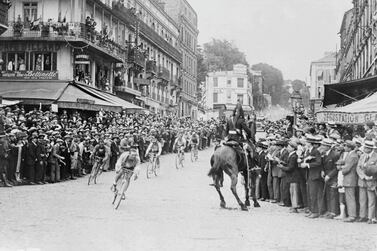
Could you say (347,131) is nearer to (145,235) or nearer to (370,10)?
(370,10)

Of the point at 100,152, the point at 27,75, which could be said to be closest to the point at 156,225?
the point at 100,152

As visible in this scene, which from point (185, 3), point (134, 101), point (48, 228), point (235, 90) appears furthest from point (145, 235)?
point (235, 90)

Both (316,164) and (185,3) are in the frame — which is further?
(185,3)

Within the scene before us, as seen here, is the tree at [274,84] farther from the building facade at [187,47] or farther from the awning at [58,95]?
the awning at [58,95]

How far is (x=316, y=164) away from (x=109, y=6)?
106 feet

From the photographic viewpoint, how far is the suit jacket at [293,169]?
1465cm

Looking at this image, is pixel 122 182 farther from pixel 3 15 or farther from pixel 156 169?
pixel 3 15

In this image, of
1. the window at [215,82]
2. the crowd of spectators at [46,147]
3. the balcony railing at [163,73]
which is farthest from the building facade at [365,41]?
the window at [215,82]

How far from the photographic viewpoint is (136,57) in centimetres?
4838

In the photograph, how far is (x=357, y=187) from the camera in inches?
523

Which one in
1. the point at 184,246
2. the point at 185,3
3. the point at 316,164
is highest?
the point at 185,3

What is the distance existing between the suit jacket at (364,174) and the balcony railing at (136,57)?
118 ft

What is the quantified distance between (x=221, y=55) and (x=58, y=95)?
81.2 metres

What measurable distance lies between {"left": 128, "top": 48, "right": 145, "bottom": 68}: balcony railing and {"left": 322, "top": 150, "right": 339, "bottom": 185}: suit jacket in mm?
35138
